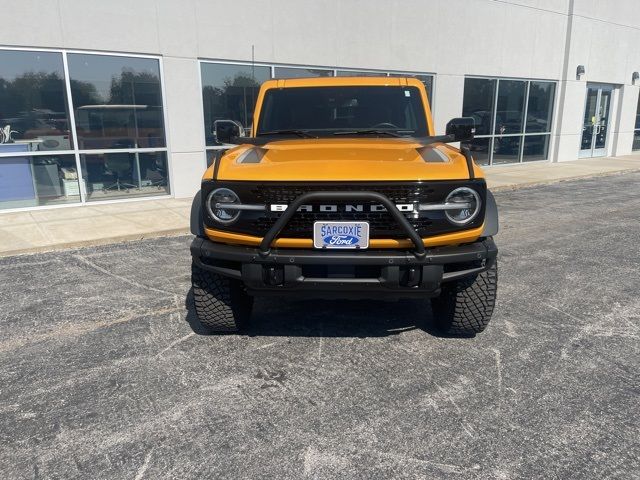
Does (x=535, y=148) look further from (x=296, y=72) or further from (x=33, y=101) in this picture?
(x=33, y=101)

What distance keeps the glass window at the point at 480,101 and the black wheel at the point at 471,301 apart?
11782 mm

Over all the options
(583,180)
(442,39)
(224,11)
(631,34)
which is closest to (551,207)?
(583,180)

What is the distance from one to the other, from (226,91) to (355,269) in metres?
8.22

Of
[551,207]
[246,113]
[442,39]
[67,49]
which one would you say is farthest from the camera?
[442,39]

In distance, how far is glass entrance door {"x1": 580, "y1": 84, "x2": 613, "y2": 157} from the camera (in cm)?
1853

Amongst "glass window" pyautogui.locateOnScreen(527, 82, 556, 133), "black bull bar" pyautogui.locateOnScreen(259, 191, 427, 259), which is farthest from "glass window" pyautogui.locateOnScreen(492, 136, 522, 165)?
"black bull bar" pyautogui.locateOnScreen(259, 191, 427, 259)

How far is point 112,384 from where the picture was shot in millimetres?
3146

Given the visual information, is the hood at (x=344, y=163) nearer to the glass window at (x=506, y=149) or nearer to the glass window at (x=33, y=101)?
the glass window at (x=33, y=101)

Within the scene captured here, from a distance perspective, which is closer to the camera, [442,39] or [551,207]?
[551,207]

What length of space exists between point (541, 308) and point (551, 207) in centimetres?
599

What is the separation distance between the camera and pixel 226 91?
33.6ft

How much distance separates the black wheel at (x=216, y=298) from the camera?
359 cm

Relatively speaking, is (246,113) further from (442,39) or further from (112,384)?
(112,384)

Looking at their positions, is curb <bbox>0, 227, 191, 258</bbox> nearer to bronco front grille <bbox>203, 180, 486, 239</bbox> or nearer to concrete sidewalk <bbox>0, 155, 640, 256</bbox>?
concrete sidewalk <bbox>0, 155, 640, 256</bbox>
